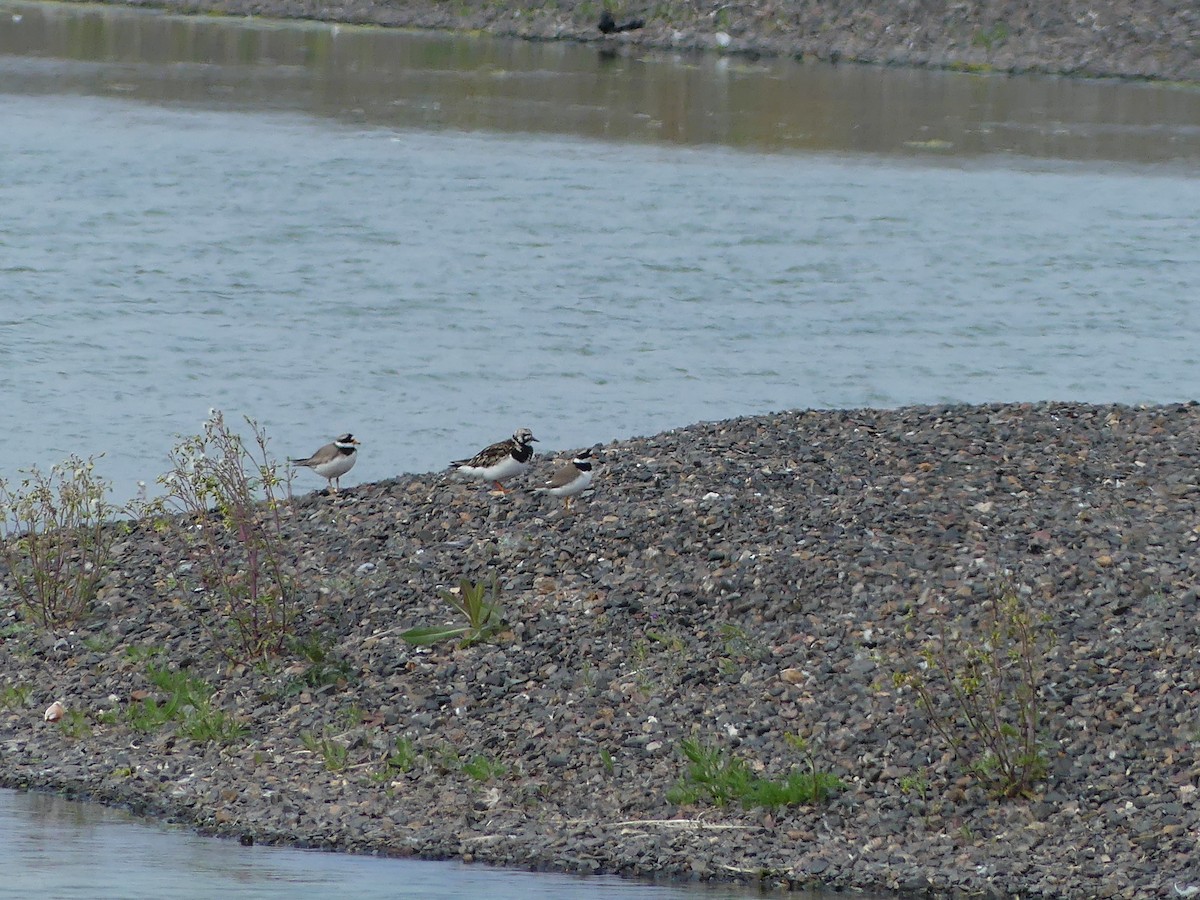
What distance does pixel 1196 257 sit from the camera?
24.2 m

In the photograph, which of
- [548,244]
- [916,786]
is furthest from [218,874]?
[548,244]

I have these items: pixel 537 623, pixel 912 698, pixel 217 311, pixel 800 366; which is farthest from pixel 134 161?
pixel 912 698

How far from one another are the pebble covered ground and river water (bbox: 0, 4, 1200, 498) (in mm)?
3390

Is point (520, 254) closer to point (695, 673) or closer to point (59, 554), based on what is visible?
point (59, 554)

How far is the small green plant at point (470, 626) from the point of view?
31.9 feet

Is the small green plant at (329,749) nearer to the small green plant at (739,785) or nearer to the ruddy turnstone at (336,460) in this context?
the small green plant at (739,785)

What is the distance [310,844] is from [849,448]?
5069 mm

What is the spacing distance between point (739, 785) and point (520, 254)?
50.0 ft

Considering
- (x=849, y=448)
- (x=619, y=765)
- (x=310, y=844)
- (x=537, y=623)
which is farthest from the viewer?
(x=849, y=448)

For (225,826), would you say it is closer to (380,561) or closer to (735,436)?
(380,561)

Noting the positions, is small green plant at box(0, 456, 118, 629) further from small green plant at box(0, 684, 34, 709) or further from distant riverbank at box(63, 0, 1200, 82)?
distant riverbank at box(63, 0, 1200, 82)

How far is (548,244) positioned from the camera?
925 inches

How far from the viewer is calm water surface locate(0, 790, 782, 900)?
23.7 feet

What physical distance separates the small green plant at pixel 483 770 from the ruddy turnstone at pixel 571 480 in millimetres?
2517
